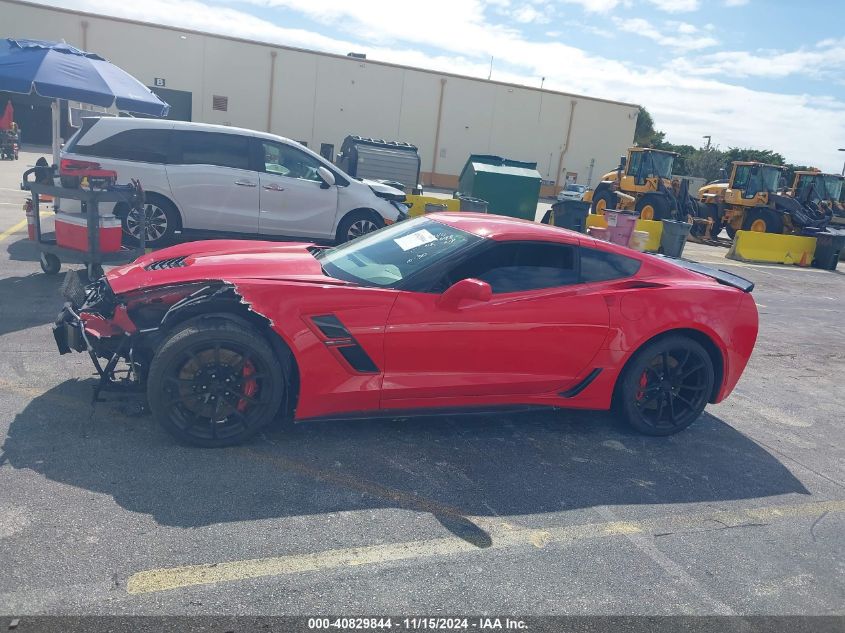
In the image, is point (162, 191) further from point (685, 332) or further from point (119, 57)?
point (119, 57)

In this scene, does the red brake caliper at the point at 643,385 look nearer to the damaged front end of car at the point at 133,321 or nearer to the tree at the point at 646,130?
the damaged front end of car at the point at 133,321

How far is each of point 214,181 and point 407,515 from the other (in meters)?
7.17

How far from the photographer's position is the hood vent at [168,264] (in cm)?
436

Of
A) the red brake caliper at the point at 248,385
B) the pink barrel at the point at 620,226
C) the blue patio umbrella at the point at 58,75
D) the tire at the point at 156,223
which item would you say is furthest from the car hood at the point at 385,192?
the red brake caliper at the point at 248,385

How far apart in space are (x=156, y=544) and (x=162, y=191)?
7146mm

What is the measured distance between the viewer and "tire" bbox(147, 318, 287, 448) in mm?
3705

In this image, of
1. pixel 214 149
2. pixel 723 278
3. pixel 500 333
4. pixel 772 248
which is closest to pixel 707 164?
pixel 772 248

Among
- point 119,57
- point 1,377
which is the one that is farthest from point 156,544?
point 119,57

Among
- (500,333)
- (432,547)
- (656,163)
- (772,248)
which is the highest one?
(656,163)

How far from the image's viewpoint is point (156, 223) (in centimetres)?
920

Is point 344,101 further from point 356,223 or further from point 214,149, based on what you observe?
point 214,149

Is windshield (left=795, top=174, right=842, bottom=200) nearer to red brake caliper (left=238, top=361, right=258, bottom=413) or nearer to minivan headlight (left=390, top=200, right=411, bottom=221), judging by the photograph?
minivan headlight (left=390, top=200, right=411, bottom=221)

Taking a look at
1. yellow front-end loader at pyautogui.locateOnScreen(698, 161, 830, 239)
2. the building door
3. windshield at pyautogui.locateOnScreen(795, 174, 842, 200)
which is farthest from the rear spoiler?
the building door

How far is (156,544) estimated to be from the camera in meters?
2.96
